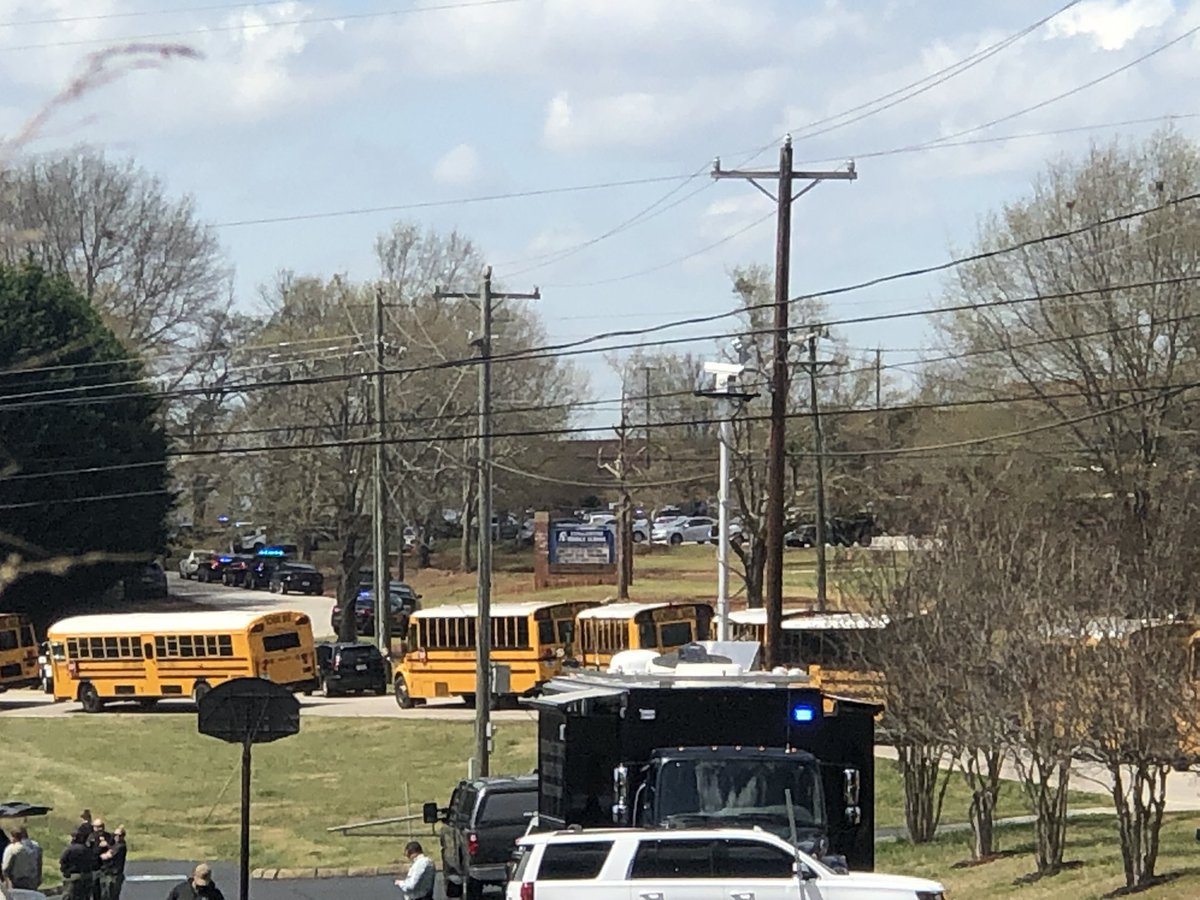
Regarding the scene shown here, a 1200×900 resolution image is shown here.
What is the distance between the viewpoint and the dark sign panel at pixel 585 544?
→ 74.4 meters

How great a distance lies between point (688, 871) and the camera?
1402cm

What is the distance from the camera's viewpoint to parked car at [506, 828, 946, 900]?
1370 cm

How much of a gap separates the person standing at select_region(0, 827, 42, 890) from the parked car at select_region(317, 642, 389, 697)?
30851 mm

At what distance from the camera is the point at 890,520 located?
4256 centimetres

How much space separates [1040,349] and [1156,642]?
2507 centimetres

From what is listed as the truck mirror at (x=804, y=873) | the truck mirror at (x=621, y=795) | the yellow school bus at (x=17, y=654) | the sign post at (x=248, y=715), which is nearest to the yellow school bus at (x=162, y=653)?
the yellow school bus at (x=17, y=654)

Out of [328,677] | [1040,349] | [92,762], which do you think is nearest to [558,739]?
[92,762]

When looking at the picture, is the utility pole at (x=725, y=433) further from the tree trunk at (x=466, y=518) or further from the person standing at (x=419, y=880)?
the tree trunk at (x=466, y=518)

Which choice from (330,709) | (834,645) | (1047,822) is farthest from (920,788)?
(330,709)

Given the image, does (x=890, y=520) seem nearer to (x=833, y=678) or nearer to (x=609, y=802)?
(x=833, y=678)

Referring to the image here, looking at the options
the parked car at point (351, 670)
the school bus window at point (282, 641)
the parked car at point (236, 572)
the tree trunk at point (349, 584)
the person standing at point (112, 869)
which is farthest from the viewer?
the parked car at point (236, 572)

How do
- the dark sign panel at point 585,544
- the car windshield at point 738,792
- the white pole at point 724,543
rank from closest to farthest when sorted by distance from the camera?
the car windshield at point 738,792 < the white pole at point 724,543 < the dark sign panel at point 585,544

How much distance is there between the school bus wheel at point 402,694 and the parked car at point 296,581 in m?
32.4

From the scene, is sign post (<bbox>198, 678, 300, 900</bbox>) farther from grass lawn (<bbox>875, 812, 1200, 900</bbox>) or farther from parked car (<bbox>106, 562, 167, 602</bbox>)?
parked car (<bbox>106, 562, 167, 602</bbox>)
